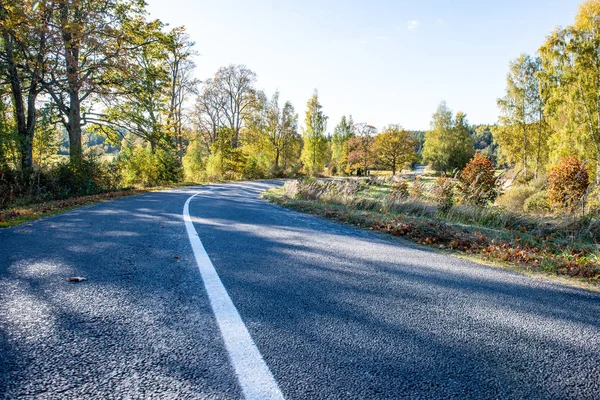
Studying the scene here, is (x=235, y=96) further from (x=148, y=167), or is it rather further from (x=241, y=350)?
(x=241, y=350)

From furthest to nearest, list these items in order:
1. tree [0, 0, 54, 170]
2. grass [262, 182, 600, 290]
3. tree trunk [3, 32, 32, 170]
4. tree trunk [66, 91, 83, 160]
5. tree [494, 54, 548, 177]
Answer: tree [494, 54, 548, 177], tree trunk [66, 91, 83, 160], tree trunk [3, 32, 32, 170], tree [0, 0, 54, 170], grass [262, 182, 600, 290]

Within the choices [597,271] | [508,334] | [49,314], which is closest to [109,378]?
[49,314]

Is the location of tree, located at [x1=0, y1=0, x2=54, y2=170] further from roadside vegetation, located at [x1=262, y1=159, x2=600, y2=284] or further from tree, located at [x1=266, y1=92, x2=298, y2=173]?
tree, located at [x1=266, y1=92, x2=298, y2=173]

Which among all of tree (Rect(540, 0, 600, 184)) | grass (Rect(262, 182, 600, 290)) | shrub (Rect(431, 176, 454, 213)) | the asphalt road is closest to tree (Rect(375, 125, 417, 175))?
tree (Rect(540, 0, 600, 184))

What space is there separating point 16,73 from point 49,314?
46.8 feet

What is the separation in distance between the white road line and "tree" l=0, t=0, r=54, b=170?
12.6 m

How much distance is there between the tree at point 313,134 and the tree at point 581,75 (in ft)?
97.1

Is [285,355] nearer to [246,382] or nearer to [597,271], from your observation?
[246,382]

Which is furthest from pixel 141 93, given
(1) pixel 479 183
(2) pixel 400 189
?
(1) pixel 479 183

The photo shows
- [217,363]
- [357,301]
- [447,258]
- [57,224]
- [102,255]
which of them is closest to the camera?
[217,363]

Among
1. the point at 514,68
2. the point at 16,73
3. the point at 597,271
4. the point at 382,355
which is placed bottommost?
the point at 597,271

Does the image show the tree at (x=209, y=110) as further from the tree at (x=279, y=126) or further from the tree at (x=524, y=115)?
the tree at (x=524, y=115)

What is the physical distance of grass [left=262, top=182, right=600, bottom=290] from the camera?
13.5 ft

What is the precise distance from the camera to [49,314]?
221 cm
